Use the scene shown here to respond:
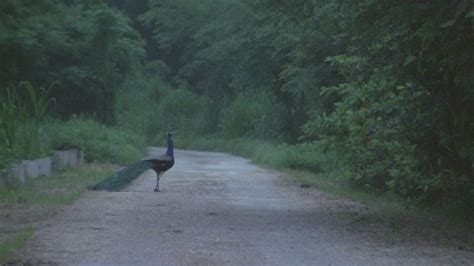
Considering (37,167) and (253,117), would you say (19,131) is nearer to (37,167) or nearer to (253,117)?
(37,167)

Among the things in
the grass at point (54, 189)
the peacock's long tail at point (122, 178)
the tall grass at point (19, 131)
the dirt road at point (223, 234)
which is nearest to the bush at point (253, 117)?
the grass at point (54, 189)

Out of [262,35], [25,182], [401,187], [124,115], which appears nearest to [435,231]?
[401,187]

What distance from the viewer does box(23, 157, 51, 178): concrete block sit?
63.1 feet

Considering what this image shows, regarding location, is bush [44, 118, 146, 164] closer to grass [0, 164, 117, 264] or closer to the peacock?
grass [0, 164, 117, 264]

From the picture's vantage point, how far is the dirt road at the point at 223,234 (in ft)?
32.2

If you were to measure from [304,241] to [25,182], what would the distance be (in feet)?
29.9

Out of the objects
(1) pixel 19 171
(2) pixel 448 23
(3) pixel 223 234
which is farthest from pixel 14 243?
(1) pixel 19 171

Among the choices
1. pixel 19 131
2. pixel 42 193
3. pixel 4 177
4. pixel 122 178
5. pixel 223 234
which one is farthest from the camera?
pixel 19 131

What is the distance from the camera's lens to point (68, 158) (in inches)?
965

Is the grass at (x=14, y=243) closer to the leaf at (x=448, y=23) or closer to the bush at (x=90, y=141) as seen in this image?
the leaf at (x=448, y=23)

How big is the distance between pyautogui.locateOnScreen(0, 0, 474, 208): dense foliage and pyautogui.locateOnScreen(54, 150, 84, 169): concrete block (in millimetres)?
4304

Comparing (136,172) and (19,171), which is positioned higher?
(19,171)

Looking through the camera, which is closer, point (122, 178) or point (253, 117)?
point (122, 178)

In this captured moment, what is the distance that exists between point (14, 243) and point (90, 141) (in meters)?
18.4
